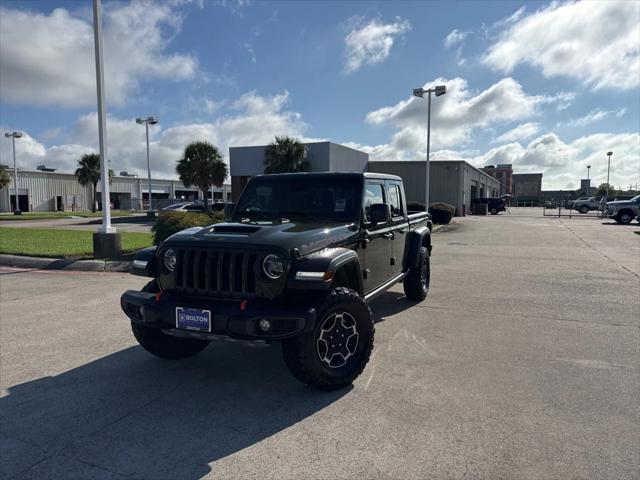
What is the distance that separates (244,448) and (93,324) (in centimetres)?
365

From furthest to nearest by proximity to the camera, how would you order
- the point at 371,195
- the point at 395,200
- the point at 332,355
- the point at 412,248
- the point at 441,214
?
the point at 441,214 < the point at 412,248 < the point at 395,200 < the point at 371,195 < the point at 332,355

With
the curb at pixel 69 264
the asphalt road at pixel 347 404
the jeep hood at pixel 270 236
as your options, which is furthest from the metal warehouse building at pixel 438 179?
the jeep hood at pixel 270 236

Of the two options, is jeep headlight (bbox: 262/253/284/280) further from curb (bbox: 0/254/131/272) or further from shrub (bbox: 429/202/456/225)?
shrub (bbox: 429/202/456/225)

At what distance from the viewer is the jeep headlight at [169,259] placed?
151 inches

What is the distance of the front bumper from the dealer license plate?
3 centimetres

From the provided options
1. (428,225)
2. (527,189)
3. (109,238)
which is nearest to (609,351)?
(428,225)

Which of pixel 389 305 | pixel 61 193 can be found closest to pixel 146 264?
pixel 389 305

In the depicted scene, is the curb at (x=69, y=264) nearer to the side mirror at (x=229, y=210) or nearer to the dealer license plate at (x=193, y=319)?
the side mirror at (x=229, y=210)

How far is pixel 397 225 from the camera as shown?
5.68m

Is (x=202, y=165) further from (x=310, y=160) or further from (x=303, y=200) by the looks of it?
(x=303, y=200)

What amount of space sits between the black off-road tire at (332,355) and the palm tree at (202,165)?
34.1 m

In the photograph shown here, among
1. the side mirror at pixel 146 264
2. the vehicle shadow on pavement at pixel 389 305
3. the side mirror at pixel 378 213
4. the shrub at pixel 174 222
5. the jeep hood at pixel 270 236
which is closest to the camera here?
the jeep hood at pixel 270 236

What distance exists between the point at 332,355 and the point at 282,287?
0.79 metres

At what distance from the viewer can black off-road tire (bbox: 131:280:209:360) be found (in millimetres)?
4211
